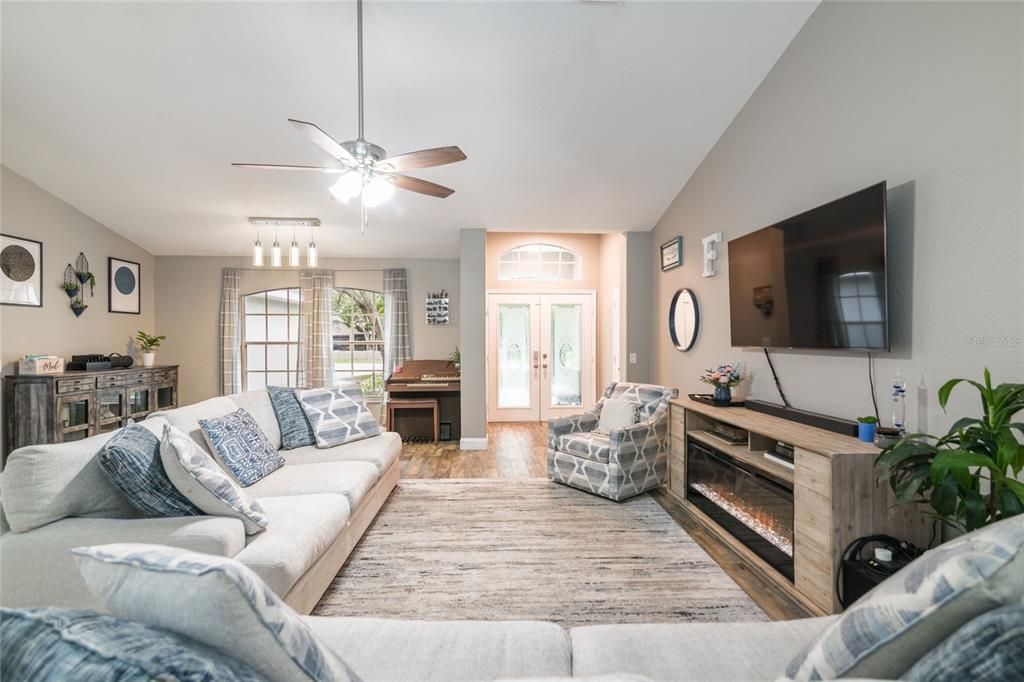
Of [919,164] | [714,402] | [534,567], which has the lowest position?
[534,567]

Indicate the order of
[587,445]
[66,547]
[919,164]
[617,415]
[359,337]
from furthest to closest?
[359,337], [617,415], [587,445], [919,164], [66,547]

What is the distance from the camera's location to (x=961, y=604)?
0.64m

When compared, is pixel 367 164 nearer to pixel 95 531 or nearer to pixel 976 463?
pixel 95 531

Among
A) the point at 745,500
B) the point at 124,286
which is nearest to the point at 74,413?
the point at 124,286

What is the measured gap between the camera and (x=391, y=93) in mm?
3207

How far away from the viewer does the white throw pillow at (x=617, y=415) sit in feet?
12.2

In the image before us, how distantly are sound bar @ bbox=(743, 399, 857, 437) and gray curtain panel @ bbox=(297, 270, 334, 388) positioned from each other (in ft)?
17.1

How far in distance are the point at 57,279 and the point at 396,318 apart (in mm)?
3479

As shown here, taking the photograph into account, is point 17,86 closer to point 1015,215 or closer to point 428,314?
point 428,314

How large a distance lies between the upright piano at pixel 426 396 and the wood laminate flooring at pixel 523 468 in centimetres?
24

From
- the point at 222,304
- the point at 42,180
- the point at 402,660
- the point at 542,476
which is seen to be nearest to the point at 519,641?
the point at 402,660

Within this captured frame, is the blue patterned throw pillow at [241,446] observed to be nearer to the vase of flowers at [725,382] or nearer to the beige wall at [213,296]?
the vase of flowers at [725,382]

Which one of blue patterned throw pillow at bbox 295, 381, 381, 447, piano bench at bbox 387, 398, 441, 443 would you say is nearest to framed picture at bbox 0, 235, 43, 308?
blue patterned throw pillow at bbox 295, 381, 381, 447

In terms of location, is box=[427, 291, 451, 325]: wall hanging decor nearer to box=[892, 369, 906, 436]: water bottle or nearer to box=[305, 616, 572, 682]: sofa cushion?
box=[892, 369, 906, 436]: water bottle
